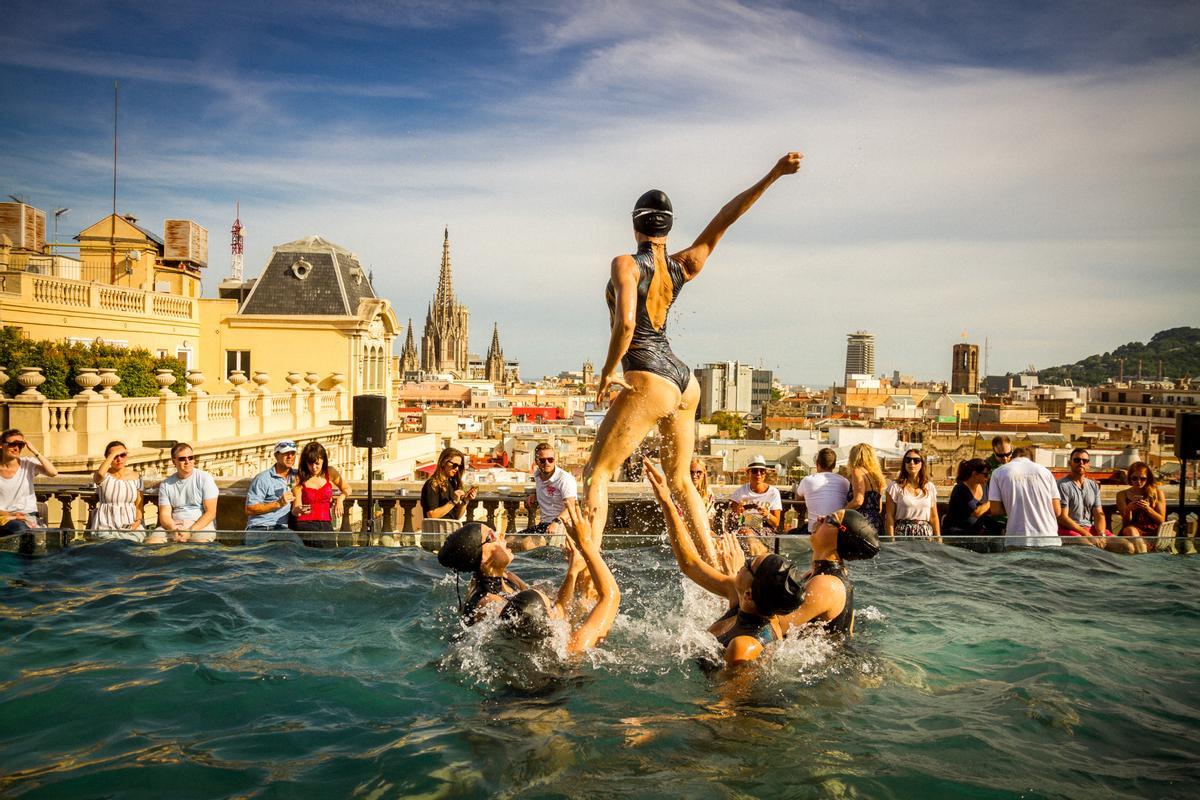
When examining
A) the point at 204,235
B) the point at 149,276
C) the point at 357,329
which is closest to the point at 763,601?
the point at 357,329

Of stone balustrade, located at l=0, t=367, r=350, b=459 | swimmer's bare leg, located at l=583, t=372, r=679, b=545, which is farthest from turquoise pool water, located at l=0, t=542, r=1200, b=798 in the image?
stone balustrade, located at l=0, t=367, r=350, b=459

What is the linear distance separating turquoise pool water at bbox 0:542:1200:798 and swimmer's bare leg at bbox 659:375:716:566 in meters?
0.67

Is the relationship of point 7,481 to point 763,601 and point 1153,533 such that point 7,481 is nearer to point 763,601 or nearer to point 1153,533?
point 763,601

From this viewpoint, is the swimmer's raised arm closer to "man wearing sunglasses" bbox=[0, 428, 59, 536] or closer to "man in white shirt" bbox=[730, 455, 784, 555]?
"man in white shirt" bbox=[730, 455, 784, 555]

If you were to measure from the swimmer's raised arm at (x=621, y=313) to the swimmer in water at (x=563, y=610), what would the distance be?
81 centimetres

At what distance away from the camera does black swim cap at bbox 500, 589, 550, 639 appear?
536cm

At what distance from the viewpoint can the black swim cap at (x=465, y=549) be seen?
553 centimetres

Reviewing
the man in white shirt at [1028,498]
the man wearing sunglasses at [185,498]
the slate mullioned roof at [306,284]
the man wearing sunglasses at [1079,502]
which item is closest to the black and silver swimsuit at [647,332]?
the man in white shirt at [1028,498]

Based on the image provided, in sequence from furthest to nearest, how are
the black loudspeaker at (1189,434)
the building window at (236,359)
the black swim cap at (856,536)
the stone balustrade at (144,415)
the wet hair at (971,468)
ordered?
the building window at (236,359) < the stone balustrade at (144,415) < the black loudspeaker at (1189,434) < the wet hair at (971,468) < the black swim cap at (856,536)

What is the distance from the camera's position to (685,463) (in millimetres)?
6188

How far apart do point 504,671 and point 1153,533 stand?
7985 mm

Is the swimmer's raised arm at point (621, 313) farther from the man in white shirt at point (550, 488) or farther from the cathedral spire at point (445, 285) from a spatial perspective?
the cathedral spire at point (445, 285)

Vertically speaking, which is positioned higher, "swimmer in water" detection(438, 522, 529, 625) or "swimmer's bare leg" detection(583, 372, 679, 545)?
"swimmer's bare leg" detection(583, 372, 679, 545)

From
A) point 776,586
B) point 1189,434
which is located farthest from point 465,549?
point 1189,434
